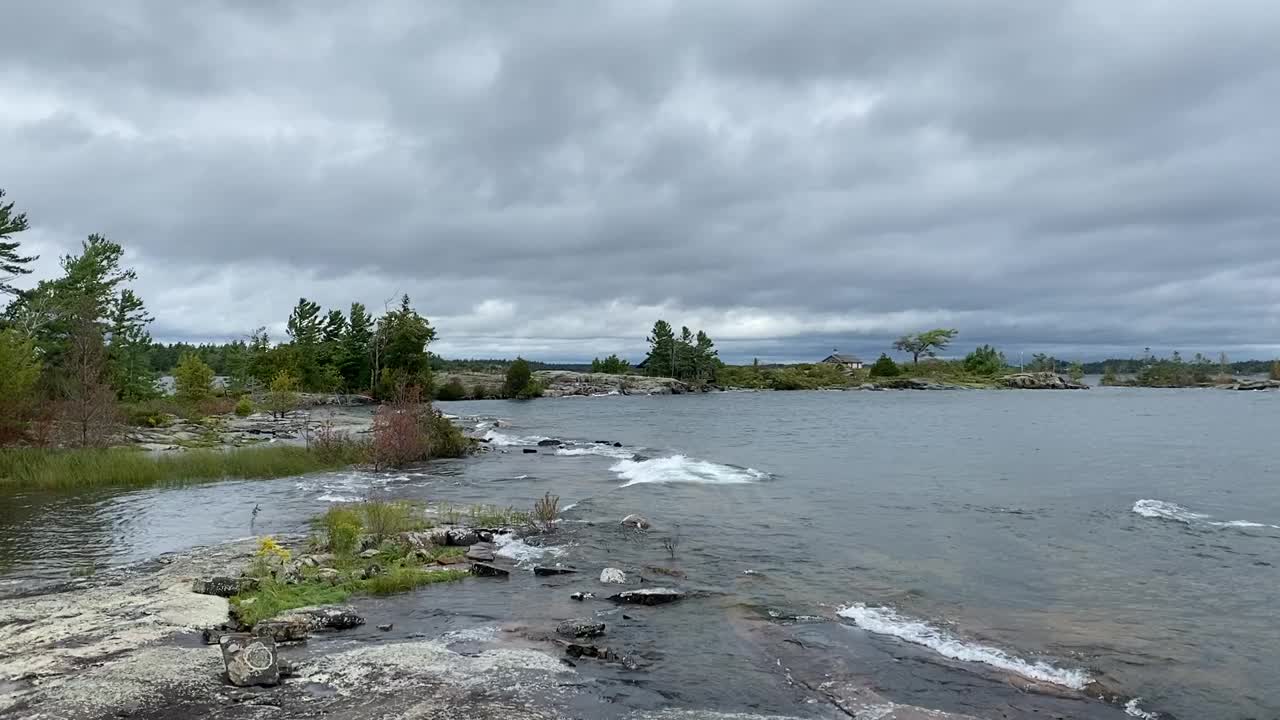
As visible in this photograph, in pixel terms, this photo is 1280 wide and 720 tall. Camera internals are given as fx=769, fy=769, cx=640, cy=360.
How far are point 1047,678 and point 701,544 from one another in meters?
9.91

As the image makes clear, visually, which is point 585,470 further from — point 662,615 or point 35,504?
point 662,615

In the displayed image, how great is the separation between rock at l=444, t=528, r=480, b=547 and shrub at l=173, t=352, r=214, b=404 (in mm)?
66977

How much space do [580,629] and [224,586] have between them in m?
6.43

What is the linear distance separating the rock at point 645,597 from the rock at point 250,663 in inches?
237

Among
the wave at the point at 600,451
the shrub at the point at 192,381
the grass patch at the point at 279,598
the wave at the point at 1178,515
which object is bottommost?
the wave at the point at 600,451

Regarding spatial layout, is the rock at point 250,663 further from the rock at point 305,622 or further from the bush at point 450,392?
the bush at point 450,392

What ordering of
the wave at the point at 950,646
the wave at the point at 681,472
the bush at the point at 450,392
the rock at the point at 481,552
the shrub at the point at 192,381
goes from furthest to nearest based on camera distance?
the bush at the point at 450,392
the shrub at the point at 192,381
the wave at the point at 681,472
the rock at the point at 481,552
the wave at the point at 950,646

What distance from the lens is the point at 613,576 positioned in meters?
15.4

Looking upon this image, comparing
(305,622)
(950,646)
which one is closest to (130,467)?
(305,622)

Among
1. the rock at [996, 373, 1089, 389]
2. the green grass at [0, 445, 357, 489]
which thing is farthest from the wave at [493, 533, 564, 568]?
the rock at [996, 373, 1089, 389]

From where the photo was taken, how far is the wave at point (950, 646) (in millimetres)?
10781

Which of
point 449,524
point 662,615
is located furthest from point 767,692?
point 449,524

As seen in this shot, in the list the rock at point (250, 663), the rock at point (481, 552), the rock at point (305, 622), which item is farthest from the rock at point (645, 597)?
the rock at point (250, 663)

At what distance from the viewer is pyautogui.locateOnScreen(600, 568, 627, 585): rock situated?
15.2m
